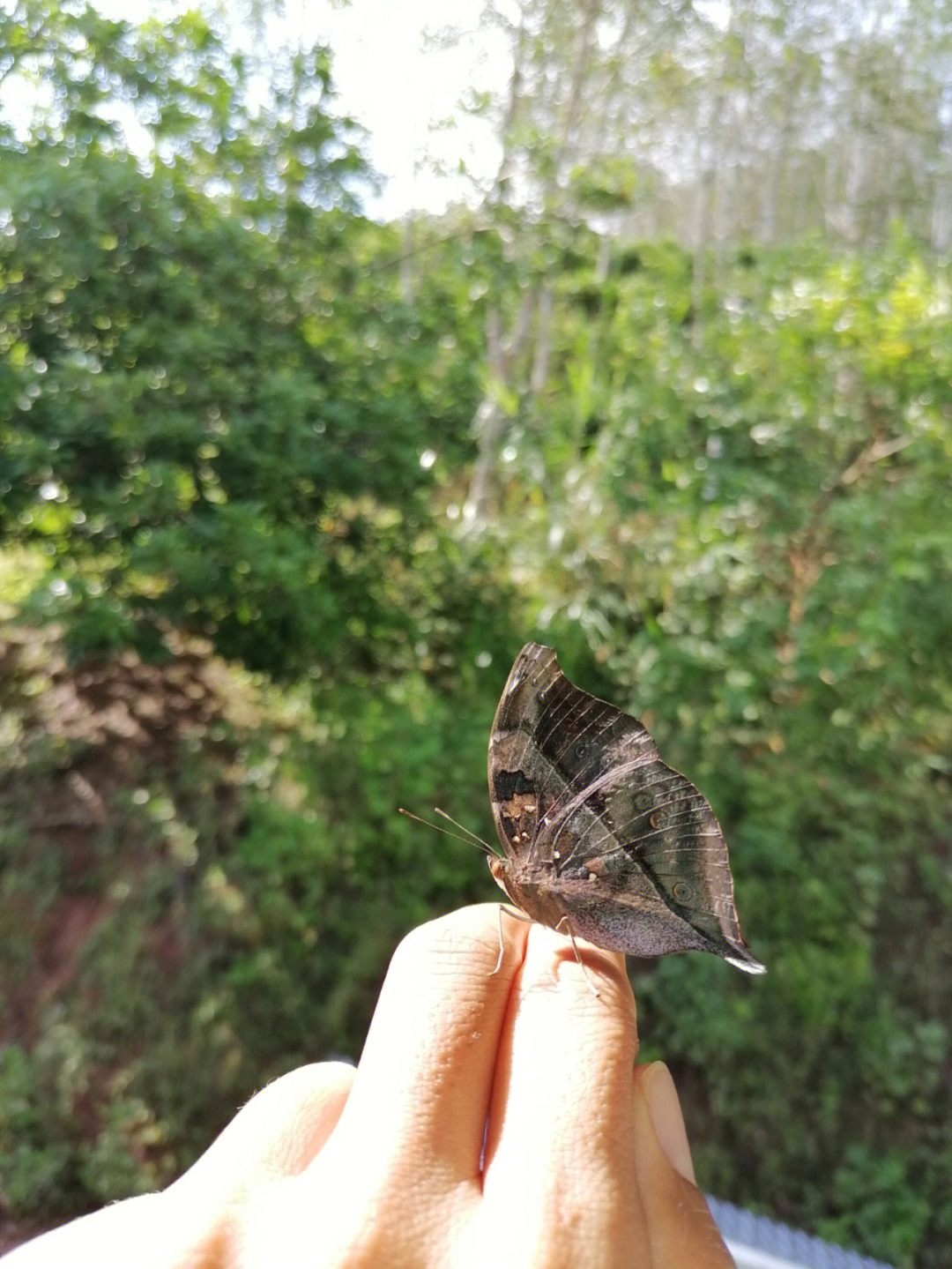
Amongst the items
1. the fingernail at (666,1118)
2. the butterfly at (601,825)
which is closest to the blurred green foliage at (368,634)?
the butterfly at (601,825)

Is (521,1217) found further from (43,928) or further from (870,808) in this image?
(870,808)

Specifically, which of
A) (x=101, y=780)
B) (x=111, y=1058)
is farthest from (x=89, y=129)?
(x=111, y=1058)

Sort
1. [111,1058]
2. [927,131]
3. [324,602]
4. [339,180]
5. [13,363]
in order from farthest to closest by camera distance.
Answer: [927,131] < [339,180] < [324,602] < [111,1058] < [13,363]

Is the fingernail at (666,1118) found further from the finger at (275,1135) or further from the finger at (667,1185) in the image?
the finger at (275,1135)

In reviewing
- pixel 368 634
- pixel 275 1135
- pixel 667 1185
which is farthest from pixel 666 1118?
pixel 368 634

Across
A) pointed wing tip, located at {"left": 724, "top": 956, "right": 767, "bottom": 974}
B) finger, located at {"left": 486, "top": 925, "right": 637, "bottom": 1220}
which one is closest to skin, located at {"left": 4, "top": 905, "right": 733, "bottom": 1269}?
finger, located at {"left": 486, "top": 925, "right": 637, "bottom": 1220}

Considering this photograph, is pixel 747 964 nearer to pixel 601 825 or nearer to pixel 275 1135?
pixel 601 825

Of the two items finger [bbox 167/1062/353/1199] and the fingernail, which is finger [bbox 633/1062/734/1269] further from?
finger [bbox 167/1062/353/1199]
